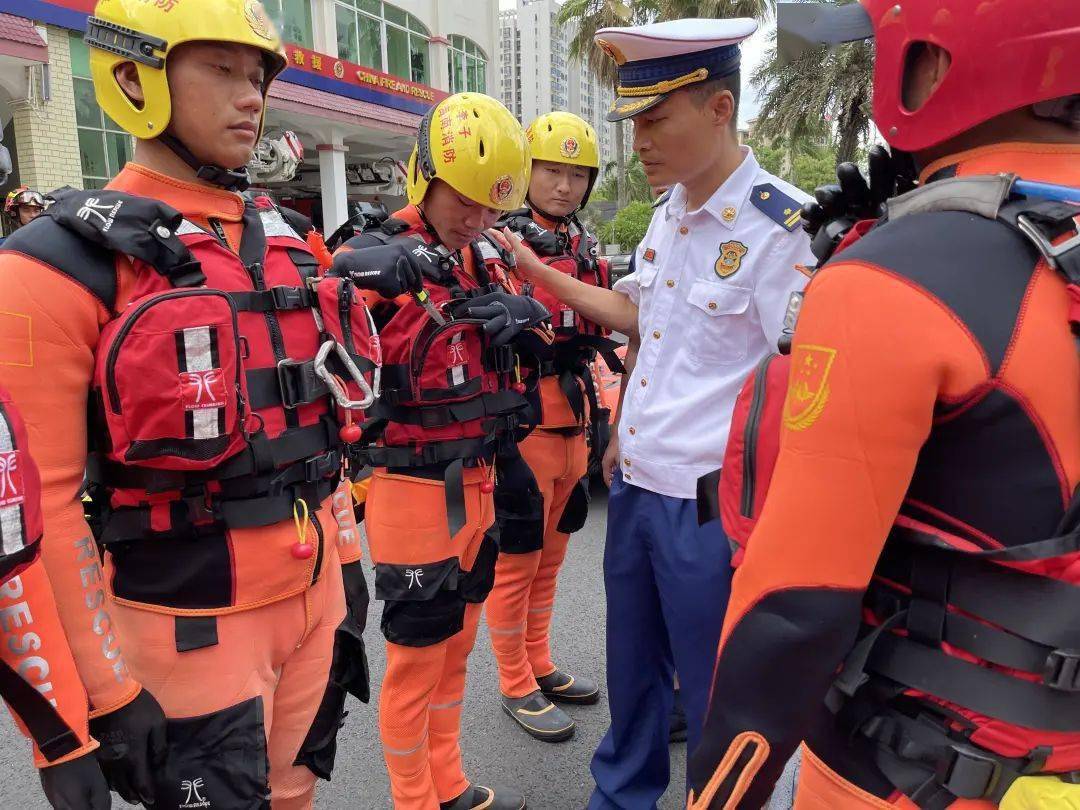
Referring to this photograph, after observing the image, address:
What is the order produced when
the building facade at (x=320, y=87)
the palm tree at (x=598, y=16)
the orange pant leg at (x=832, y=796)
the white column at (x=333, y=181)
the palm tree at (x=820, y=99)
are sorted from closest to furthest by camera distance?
1. the orange pant leg at (x=832, y=796)
2. the building facade at (x=320, y=87)
3. the white column at (x=333, y=181)
4. the palm tree at (x=820, y=99)
5. the palm tree at (x=598, y=16)

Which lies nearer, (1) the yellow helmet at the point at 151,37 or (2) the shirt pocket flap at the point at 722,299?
(1) the yellow helmet at the point at 151,37

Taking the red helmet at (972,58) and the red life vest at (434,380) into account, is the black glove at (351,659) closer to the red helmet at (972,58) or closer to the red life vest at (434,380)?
the red life vest at (434,380)

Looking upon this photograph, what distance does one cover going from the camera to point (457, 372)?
8.26 ft

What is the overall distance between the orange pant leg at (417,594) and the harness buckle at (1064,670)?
1.80 m

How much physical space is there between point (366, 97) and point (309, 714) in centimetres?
1949

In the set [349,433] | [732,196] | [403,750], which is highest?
[732,196]

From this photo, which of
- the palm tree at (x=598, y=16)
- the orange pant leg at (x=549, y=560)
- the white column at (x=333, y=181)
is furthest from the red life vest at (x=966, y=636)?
the palm tree at (x=598, y=16)

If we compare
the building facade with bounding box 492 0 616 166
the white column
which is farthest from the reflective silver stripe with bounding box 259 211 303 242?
the building facade with bounding box 492 0 616 166

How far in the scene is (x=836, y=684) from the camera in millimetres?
1111

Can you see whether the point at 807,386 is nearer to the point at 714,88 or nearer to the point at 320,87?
the point at 714,88

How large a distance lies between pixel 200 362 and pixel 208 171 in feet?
1.64

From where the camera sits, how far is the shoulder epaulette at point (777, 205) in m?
2.18

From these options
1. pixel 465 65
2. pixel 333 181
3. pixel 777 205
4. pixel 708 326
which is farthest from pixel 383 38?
pixel 708 326

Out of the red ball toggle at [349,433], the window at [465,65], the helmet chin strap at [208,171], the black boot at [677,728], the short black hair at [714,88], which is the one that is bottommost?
the black boot at [677,728]
